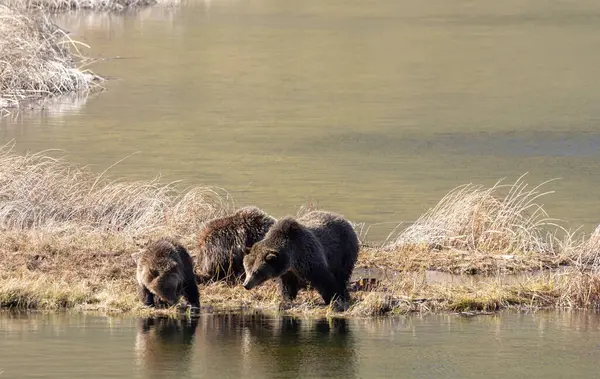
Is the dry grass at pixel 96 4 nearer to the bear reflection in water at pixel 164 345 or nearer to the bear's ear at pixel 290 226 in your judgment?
the bear's ear at pixel 290 226

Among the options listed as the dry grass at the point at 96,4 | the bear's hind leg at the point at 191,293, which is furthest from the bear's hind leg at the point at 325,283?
the dry grass at the point at 96,4

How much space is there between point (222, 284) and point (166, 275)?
121cm

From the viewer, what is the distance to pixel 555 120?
29125 millimetres

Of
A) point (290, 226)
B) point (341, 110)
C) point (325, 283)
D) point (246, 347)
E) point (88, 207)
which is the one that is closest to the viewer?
point (246, 347)

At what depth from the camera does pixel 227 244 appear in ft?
40.5

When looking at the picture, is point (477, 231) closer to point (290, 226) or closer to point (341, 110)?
point (290, 226)

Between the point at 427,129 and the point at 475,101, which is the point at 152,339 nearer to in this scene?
the point at 427,129

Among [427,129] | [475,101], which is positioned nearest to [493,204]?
[427,129]

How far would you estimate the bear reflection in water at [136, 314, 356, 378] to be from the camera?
32.4ft

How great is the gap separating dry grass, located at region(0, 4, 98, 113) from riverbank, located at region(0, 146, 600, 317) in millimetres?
11671

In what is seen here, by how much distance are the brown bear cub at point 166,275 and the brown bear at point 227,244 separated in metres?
0.92

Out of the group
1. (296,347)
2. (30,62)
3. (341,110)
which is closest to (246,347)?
(296,347)

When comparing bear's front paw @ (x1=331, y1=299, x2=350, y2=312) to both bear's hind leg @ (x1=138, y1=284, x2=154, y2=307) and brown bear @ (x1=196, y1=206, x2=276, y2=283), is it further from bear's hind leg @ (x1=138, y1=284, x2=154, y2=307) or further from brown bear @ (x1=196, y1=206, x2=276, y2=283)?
bear's hind leg @ (x1=138, y1=284, x2=154, y2=307)

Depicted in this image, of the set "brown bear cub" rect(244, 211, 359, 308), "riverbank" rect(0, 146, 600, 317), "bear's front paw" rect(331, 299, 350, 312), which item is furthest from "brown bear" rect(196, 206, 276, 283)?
"bear's front paw" rect(331, 299, 350, 312)
